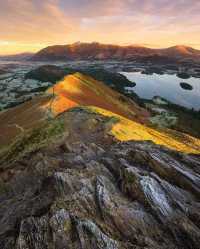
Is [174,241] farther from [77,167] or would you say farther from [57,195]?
[77,167]

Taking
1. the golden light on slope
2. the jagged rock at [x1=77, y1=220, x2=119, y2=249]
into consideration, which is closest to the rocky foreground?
the jagged rock at [x1=77, y1=220, x2=119, y2=249]

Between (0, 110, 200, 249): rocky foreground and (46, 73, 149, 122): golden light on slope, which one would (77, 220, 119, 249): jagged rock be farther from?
(46, 73, 149, 122): golden light on slope

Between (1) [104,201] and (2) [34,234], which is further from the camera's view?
(1) [104,201]

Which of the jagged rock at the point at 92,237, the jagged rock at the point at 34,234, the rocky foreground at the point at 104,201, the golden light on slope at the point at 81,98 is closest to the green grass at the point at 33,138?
the rocky foreground at the point at 104,201

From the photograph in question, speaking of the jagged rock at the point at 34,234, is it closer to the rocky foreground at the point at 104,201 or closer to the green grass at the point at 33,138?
the rocky foreground at the point at 104,201

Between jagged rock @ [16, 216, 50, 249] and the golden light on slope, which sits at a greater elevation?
jagged rock @ [16, 216, 50, 249]

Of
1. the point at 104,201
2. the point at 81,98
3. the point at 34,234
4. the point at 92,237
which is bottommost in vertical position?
the point at 81,98

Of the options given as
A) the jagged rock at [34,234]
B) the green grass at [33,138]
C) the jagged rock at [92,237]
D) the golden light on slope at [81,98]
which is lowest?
the golden light on slope at [81,98]

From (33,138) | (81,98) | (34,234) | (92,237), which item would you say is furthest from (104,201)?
(81,98)

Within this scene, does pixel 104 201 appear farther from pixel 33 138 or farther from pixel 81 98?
pixel 81 98
